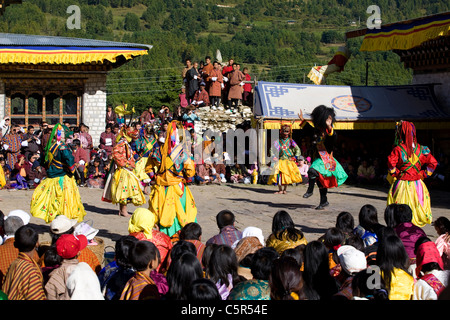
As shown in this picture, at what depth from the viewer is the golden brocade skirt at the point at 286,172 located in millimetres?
14836

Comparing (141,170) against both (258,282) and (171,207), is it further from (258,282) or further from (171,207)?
(258,282)

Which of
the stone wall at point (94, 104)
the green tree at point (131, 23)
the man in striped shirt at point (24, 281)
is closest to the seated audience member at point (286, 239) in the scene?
the man in striped shirt at point (24, 281)

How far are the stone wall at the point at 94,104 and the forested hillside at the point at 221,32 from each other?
25792 millimetres

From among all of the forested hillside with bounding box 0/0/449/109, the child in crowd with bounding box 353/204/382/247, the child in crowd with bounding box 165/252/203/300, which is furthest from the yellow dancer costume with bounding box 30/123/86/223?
the forested hillside with bounding box 0/0/449/109

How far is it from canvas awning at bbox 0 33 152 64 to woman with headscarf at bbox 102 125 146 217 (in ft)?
26.4

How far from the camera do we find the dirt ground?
1054 centimetres

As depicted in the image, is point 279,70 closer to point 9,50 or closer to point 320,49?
point 320,49

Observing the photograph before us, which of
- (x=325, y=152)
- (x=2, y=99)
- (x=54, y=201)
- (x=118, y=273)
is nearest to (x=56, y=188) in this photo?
(x=54, y=201)

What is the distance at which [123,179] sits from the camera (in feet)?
37.0

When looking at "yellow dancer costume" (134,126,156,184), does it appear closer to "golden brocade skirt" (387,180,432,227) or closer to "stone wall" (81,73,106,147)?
"stone wall" (81,73,106,147)

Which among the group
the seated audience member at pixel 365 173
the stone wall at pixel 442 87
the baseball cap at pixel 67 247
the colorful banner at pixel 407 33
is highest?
the colorful banner at pixel 407 33

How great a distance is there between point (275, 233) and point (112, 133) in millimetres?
12422

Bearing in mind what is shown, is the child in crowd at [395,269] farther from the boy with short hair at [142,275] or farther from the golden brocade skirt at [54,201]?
the golden brocade skirt at [54,201]
